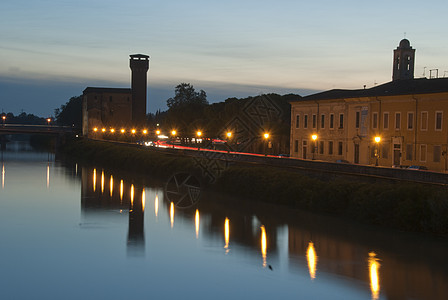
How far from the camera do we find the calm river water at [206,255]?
22.9m

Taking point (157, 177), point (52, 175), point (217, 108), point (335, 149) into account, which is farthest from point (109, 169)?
point (335, 149)

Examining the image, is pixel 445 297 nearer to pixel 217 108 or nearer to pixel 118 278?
pixel 118 278

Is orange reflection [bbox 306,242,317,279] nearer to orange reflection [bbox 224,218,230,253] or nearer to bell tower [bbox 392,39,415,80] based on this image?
orange reflection [bbox 224,218,230,253]

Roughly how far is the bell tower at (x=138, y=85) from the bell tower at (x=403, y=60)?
2874 inches

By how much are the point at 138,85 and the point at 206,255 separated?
10340 cm

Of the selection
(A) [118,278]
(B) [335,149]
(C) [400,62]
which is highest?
(C) [400,62]

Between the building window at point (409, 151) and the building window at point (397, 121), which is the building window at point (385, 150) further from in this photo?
the building window at point (409, 151)

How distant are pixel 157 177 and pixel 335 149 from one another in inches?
786

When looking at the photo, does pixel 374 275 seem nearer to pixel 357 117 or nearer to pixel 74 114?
pixel 357 117

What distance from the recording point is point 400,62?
62.2 metres

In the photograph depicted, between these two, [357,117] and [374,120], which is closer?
[374,120]

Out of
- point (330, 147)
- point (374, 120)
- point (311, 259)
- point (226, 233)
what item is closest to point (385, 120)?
point (374, 120)

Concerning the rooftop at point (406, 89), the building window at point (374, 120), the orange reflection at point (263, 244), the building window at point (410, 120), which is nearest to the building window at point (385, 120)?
the building window at point (374, 120)

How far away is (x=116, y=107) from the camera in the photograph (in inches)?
5379
